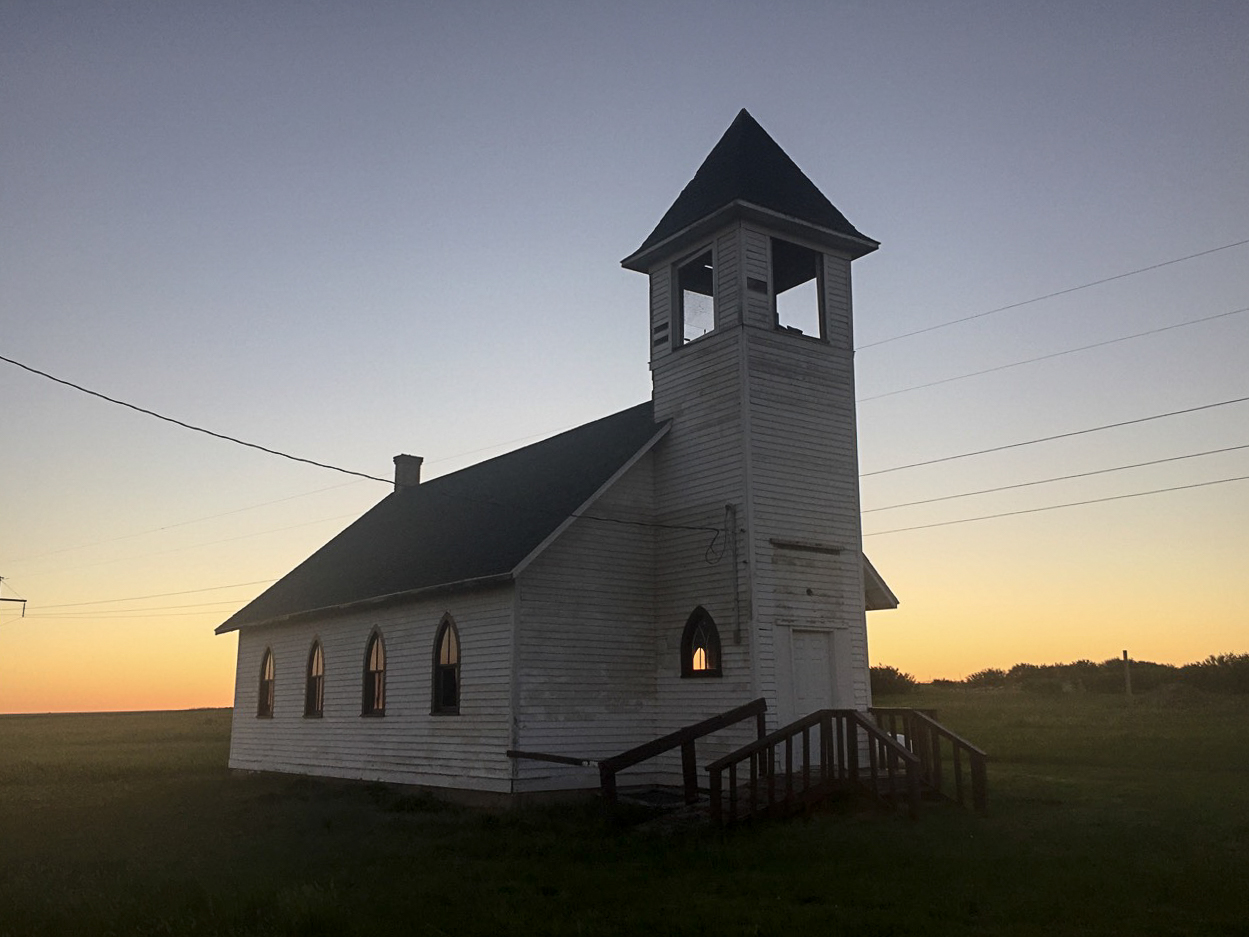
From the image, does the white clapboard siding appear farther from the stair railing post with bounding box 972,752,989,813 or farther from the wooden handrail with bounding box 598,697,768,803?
→ the stair railing post with bounding box 972,752,989,813

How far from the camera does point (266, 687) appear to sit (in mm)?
30047

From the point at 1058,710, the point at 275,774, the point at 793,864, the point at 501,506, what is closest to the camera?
the point at 793,864

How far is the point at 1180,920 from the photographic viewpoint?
33.4 ft

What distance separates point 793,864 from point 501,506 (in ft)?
41.4

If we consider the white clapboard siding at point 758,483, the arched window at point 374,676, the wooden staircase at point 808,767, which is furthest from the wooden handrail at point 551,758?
the arched window at point 374,676

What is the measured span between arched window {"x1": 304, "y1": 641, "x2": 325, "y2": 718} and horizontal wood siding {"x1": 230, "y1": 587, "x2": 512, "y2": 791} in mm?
217

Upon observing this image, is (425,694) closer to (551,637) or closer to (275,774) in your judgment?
(551,637)

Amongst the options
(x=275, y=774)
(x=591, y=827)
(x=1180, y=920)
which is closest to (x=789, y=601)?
(x=591, y=827)

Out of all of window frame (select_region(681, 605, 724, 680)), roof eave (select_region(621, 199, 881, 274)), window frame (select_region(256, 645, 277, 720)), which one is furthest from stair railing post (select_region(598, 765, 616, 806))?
window frame (select_region(256, 645, 277, 720))

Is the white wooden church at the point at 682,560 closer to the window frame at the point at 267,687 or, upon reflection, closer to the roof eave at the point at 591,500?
the roof eave at the point at 591,500

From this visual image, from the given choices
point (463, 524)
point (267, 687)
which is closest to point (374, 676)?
point (463, 524)

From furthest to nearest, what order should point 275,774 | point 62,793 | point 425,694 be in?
point 275,774, point 62,793, point 425,694

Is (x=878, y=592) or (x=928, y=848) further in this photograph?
(x=878, y=592)

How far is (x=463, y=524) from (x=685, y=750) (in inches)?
387
